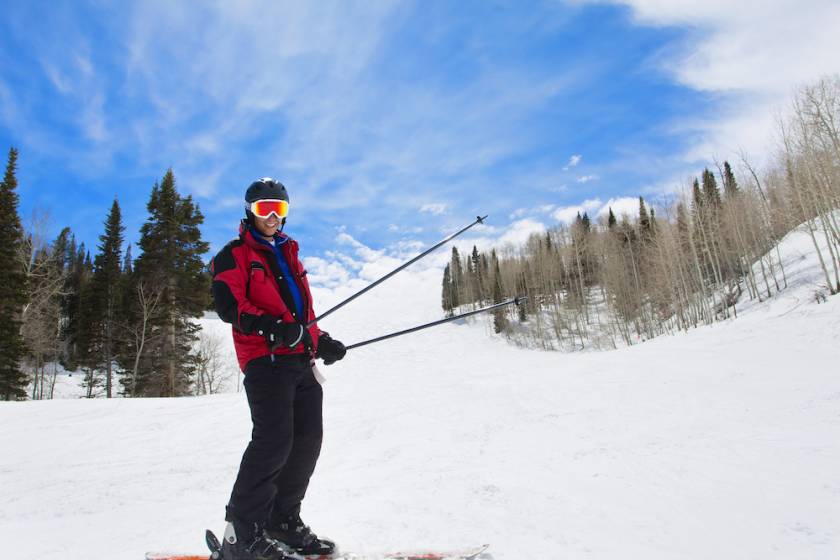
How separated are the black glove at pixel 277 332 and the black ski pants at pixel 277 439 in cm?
18

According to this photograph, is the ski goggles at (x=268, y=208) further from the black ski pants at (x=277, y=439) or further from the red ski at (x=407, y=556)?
the red ski at (x=407, y=556)

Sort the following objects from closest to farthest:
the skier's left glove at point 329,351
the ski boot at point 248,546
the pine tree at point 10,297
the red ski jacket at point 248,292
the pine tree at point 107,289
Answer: the ski boot at point 248,546, the red ski jacket at point 248,292, the skier's left glove at point 329,351, the pine tree at point 10,297, the pine tree at point 107,289

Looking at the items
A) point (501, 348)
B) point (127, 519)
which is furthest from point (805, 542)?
point (501, 348)

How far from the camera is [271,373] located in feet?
8.05

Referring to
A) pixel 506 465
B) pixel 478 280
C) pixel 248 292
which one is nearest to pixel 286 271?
pixel 248 292

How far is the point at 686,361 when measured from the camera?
35.3 ft

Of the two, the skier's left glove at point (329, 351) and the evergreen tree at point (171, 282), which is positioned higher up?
the evergreen tree at point (171, 282)

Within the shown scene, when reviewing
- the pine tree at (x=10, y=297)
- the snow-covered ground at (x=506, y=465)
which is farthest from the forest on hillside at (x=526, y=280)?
the snow-covered ground at (x=506, y=465)

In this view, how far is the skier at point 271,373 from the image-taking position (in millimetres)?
2305

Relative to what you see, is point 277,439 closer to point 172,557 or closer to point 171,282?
point 172,557

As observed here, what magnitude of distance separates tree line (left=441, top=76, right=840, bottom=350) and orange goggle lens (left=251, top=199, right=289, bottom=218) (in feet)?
89.3

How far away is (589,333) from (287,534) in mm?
45588

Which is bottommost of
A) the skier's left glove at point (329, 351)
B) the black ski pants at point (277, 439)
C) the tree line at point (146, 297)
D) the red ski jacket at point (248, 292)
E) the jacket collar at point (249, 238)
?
the black ski pants at point (277, 439)

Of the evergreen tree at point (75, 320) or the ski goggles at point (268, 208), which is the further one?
the evergreen tree at point (75, 320)
